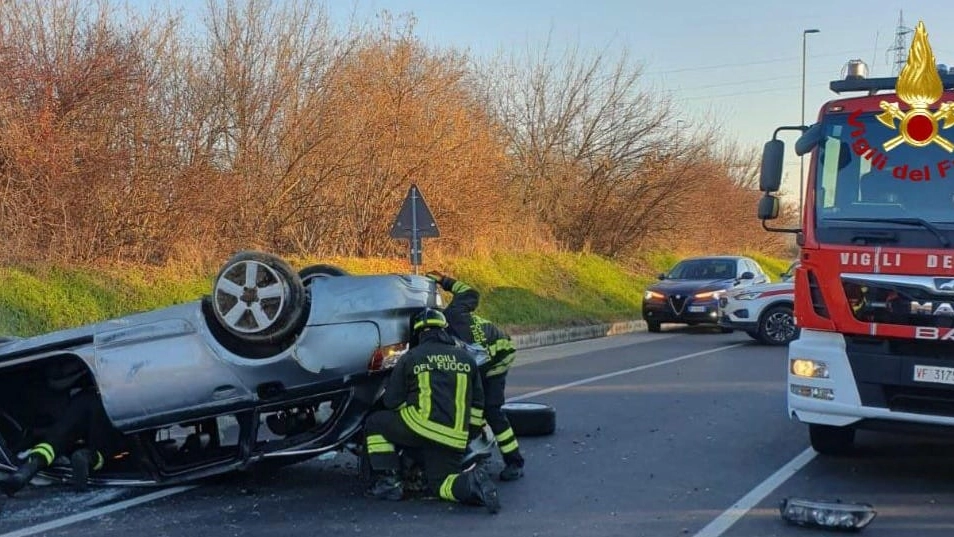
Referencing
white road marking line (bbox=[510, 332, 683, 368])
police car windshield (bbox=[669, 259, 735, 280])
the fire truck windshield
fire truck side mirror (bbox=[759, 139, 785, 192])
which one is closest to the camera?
the fire truck windshield

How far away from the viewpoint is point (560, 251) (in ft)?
94.1

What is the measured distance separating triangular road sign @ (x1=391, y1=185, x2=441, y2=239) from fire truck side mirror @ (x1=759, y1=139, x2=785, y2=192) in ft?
25.3

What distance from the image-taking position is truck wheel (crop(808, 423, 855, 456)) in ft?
23.3

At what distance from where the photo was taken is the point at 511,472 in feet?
21.4

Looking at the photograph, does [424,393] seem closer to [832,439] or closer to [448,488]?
[448,488]

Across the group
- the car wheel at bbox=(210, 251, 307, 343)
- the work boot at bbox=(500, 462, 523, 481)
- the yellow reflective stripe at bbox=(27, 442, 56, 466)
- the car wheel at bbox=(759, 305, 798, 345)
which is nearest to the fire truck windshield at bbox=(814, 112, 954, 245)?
the work boot at bbox=(500, 462, 523, 481)

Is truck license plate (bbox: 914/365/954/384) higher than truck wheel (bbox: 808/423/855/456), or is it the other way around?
truck license plate (bbox: 914/365/954/384)

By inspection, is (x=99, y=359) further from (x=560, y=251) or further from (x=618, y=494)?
(x=560, y=251)

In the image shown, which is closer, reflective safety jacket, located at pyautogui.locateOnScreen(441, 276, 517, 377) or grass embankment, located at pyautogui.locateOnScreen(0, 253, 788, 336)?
reflective safety jacket, located at pyautogui.locateOnScreen(441, 276, 517, 377)

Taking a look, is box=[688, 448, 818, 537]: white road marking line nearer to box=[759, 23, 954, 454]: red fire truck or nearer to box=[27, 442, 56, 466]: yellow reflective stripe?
box=[759, 23, 954, 454]: red fire truck

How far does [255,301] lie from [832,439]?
14.4 ft

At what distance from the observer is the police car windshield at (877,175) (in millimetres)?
6332

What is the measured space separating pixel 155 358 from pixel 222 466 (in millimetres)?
805

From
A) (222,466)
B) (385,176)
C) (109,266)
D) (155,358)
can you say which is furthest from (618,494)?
(385,176)
